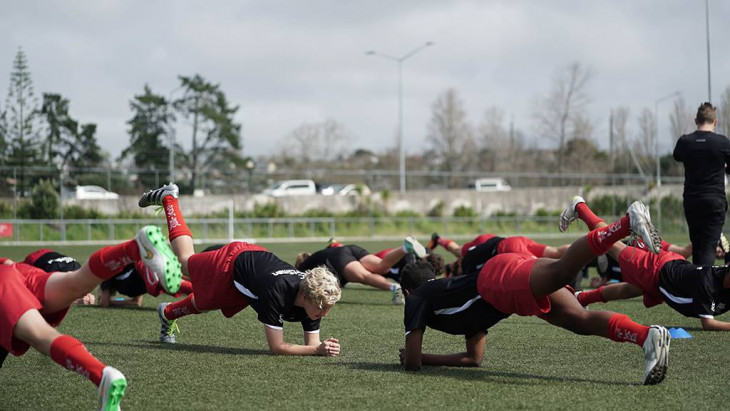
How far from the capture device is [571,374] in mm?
5762

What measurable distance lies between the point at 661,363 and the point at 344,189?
40.0m

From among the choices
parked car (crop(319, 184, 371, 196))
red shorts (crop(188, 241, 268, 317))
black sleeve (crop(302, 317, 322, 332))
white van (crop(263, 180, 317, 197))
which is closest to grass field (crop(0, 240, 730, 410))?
black sleeve (crop(302, 317, 322, 332))

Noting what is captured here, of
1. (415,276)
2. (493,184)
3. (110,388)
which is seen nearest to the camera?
(110,388)

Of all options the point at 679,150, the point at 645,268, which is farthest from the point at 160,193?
the point at 679,150

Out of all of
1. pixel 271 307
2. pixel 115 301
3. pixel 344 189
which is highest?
pixel 344 189

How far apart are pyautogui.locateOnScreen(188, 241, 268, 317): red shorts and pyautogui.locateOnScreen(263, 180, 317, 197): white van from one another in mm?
35809

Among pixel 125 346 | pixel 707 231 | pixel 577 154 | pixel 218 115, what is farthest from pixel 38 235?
pixel 577 154

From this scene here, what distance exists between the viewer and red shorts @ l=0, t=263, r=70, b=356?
14.1ft

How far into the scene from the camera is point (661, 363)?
5.15m

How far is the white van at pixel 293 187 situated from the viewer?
4303 cm

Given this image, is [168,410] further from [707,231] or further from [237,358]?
[707,231]

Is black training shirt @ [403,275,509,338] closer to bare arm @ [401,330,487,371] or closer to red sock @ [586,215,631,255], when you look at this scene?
bare arm @ [401,330,487,371]

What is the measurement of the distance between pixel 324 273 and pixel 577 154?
57133mm

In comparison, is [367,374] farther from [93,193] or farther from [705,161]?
[93,193]
